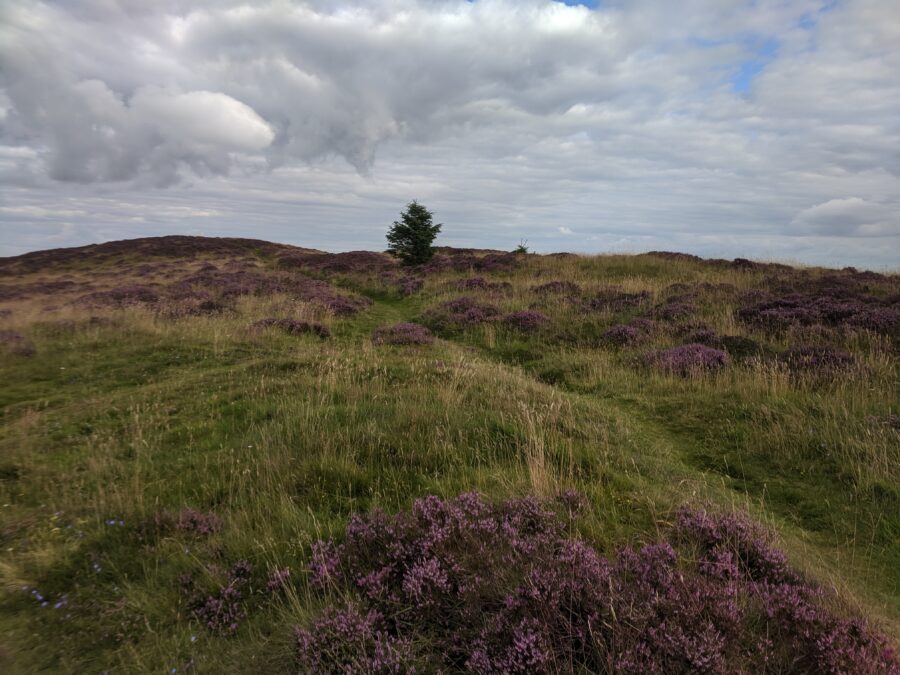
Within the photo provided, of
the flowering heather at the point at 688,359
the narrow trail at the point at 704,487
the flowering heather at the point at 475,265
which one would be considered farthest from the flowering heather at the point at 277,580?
the flowering heather at the point at 475,265

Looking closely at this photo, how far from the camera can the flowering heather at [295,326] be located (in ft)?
50.2

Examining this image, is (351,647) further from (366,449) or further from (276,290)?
(276,290)

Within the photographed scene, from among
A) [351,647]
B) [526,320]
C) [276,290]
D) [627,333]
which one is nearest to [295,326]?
[526,320]

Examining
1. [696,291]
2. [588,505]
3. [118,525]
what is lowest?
[118,525]

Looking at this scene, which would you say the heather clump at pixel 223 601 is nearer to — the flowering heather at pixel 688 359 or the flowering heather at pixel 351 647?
the flowering heather at pixel 351 647

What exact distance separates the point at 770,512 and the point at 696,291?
14.9m

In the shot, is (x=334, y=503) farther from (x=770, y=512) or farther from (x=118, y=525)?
(x=770, y=512)

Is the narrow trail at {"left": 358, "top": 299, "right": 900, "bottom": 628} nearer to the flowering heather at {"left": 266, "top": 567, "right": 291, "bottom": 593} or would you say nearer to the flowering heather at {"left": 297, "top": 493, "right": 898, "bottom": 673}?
the flowering heather at {"left": 297, "top": 493, "right": 898, "bottom": 673}

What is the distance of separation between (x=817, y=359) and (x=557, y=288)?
12541mm

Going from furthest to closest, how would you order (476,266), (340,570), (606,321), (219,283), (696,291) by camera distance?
(476,266), (219,283), (696,291), (606,321), (340,570)

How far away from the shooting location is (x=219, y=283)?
1144 inches

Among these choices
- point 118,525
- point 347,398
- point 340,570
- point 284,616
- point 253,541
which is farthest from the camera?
point 347,398

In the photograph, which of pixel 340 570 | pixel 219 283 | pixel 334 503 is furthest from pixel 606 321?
pixel 219 283

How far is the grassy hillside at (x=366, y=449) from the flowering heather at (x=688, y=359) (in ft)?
0.25
